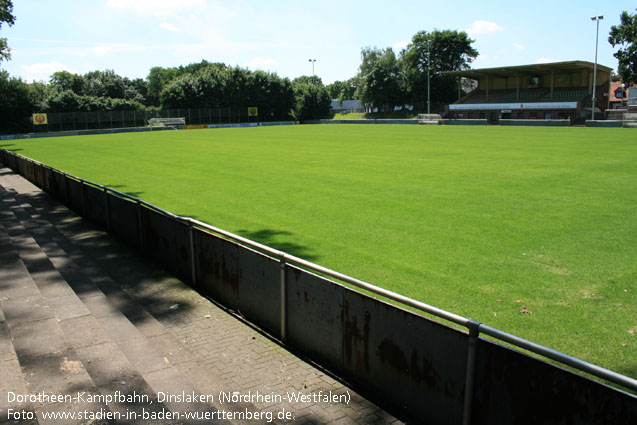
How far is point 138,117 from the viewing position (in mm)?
78312

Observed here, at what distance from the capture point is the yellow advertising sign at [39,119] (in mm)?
66463

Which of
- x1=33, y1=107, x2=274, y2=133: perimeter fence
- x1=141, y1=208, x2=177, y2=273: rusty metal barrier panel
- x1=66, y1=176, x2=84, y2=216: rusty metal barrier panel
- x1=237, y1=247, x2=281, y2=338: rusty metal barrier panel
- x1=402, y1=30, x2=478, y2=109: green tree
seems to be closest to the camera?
x1=237, y1=247, x2=281, y2=338: rusty metal barrier panel

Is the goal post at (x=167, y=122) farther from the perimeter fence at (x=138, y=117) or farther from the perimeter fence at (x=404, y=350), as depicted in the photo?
the perimeter fence at (x=404, y=350)

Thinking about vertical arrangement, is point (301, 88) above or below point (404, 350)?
above

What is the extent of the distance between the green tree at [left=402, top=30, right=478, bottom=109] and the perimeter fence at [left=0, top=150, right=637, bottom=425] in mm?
98258

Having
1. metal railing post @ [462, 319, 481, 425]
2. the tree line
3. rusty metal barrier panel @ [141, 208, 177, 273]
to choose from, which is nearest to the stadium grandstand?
the tree line

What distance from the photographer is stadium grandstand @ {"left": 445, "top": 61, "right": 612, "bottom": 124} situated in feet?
238

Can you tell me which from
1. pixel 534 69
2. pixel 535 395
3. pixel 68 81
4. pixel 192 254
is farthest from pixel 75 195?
pixel 68 81

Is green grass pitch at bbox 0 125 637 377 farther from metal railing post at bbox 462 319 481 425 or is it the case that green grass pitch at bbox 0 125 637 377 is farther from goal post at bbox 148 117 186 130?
goal post at bbox 148 117 186 130

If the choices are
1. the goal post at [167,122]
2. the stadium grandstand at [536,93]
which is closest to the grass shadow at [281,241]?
the stadium grandstand at [536,93]

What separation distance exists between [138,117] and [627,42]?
7493 cm

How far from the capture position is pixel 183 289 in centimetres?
785

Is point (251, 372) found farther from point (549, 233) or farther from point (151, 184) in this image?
point (151, 184)

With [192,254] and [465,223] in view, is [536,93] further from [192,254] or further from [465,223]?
[192,254]
